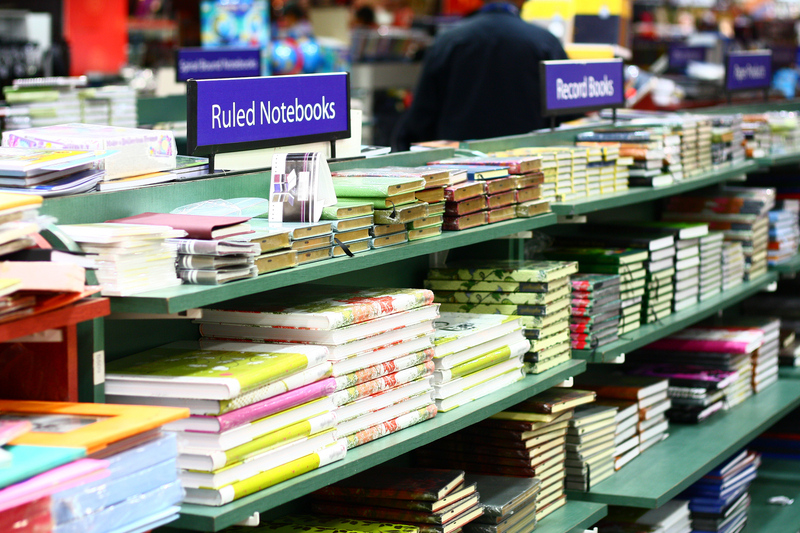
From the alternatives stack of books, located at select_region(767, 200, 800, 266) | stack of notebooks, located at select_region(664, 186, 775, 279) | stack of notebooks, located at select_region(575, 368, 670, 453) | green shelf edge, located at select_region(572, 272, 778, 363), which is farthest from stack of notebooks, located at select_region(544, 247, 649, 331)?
stack of books, located at select_region(767, 200, 800, 266)

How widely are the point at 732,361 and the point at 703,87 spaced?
4017mm

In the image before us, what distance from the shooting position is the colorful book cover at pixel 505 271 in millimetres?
2928

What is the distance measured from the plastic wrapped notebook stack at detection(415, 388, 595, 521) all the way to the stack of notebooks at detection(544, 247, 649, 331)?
555mm

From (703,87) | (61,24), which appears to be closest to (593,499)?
(703,87)

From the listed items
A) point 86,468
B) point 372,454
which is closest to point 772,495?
point 372,454

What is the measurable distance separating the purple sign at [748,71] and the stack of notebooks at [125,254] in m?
4.14

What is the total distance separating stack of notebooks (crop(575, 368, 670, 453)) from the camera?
3.77 metres

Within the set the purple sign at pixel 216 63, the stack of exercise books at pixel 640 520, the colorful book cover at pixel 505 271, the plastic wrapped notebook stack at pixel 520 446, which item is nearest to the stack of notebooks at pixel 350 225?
the colorful book cover at pixel 505 271

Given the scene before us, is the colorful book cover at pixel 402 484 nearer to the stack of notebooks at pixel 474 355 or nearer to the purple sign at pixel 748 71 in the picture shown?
the stack of notebooks at pixel 474 355

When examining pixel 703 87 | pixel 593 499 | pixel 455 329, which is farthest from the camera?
pixel 703 87

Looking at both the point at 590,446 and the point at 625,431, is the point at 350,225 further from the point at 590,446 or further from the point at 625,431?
the point at 625,431

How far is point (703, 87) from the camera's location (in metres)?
7.94

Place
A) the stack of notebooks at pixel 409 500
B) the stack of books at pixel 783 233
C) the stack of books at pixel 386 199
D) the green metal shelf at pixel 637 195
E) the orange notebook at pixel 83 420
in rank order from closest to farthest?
the orange notebook at pixel 83 420 → the stack of books at pixel 386 199 → the stack of notebooks at pixel 409 500 → the green metal shelf at pixel 637 195 → the stack of books at pixel 783 233

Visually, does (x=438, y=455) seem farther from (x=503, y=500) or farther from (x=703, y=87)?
(x=703, y=87)
